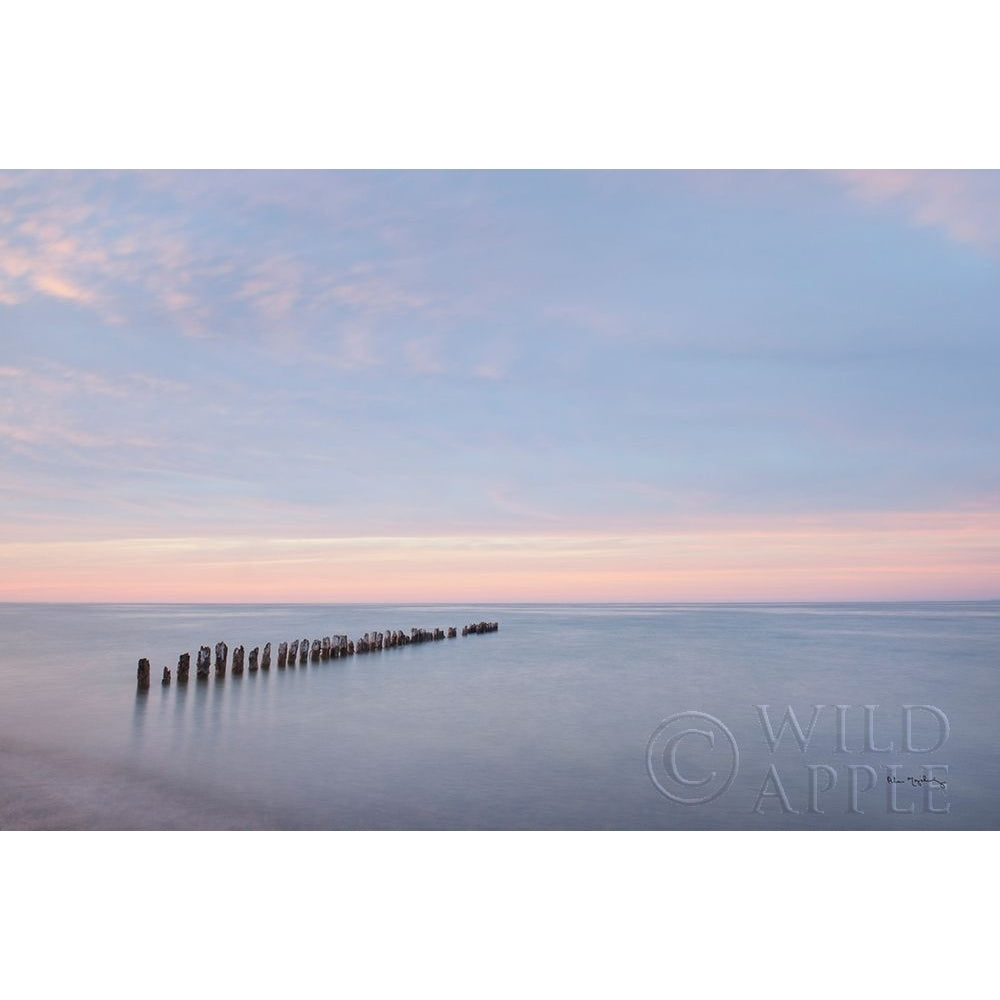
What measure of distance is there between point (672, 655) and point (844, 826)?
2135cm

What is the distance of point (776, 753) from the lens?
36.3 feet

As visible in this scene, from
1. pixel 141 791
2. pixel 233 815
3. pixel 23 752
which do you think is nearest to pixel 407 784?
pixel 233 815

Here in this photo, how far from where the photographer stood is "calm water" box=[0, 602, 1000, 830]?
26.7 ft

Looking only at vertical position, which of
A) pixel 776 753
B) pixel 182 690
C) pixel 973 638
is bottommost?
pixel 776 753

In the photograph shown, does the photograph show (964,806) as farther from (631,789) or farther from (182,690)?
(182,690)

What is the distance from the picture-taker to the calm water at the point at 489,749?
8148 millimetres

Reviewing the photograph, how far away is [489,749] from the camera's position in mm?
11375

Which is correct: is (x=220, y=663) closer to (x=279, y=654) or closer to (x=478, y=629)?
(x=279, y=654)
